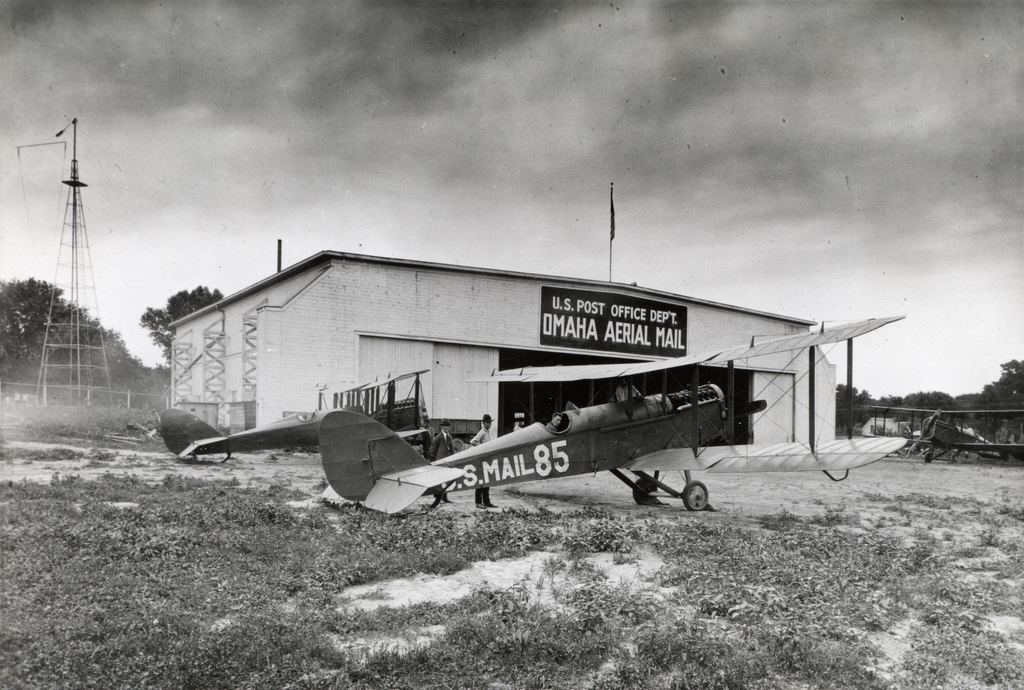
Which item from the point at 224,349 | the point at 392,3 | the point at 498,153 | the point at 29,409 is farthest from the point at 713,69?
the point at 29,409

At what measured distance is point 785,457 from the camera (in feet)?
34.7

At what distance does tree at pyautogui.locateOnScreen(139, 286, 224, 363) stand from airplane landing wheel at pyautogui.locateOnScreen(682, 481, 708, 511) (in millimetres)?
74493

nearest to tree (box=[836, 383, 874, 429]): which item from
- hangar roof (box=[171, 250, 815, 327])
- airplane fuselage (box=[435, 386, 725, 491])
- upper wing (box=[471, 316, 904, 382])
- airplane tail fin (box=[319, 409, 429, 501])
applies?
hangar roof (box=[171, 250, 815, 327])

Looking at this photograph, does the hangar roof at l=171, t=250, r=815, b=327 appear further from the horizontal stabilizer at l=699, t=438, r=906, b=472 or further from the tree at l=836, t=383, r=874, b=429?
the horizontal stabilizer at l=699, t=438, r=906, b=472

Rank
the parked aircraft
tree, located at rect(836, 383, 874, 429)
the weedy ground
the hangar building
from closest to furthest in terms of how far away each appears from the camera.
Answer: the weedy ground → the hangar building → the parked aircraft → tree, located at rect(836, 383, 874, 429)

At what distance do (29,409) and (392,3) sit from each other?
3449 cm

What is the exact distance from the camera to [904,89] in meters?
7.48

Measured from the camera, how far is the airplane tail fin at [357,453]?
29.2 feet

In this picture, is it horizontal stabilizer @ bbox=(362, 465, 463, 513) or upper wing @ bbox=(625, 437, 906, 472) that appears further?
upper wing @ bbox=(625, 437, 906, 472)

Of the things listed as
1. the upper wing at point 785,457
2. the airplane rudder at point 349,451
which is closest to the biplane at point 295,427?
the airplane rudder at point 349,451

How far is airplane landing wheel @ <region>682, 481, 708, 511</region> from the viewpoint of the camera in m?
11.1

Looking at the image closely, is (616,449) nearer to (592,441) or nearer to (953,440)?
(592,441)

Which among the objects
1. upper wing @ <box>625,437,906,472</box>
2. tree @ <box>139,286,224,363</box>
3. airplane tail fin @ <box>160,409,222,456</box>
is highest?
tree @ <box>139,286,224,363</box>

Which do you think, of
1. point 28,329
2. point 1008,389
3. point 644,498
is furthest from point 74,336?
point 1008,389
